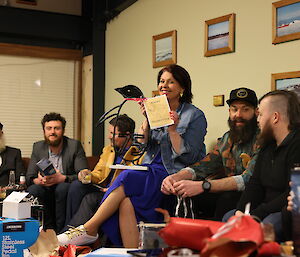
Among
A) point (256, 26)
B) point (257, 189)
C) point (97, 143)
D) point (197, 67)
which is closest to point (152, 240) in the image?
point (257, 189)

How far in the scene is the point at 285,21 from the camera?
374 cm

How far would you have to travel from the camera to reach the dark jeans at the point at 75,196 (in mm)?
4391

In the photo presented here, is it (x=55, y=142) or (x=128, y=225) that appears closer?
(x=128, y=225)

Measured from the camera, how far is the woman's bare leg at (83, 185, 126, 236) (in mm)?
3252

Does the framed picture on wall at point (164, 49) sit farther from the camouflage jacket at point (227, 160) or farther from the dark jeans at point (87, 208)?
the camouflage jacket at point (227, 160)

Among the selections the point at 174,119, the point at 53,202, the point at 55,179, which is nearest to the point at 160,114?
the point at 174,119

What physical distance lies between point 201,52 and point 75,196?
172 cm

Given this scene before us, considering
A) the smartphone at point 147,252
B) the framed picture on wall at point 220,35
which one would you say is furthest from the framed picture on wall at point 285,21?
the smartphone at point 147,252

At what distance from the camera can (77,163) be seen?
15.8 ft

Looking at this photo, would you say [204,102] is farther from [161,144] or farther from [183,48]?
[161,144]

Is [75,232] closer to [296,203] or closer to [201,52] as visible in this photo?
[296,203]

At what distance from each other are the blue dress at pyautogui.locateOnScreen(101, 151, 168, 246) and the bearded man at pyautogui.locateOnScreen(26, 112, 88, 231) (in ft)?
4.26

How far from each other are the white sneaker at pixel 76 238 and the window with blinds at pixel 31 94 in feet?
10.4

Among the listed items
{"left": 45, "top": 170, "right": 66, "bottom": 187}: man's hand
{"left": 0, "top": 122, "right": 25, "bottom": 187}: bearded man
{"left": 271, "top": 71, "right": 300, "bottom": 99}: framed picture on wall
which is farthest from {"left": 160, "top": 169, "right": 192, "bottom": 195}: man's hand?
{"left": 0, "top": 122, "right": 25, "bottom": 187}: bearded man
